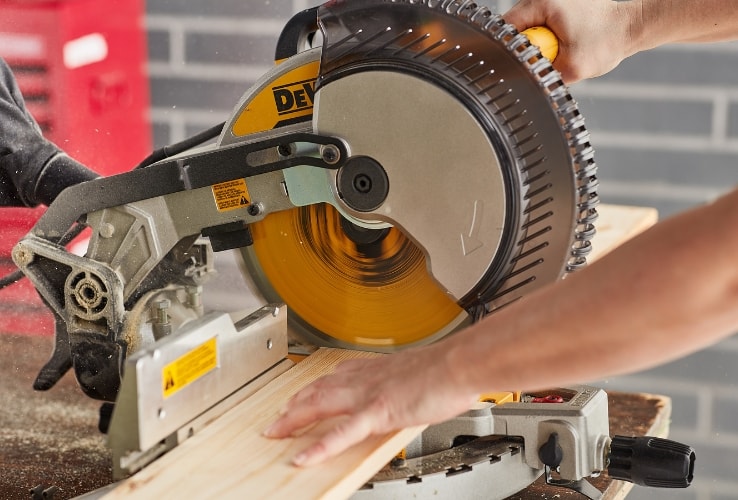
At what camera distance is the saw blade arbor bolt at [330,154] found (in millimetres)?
1396

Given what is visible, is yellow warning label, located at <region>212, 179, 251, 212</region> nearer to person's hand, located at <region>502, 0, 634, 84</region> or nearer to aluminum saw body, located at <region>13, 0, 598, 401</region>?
aluminum saw body, located at <region>13, 0, 598, 401</region>

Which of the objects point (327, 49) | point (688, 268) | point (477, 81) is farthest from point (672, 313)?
point (327, 49)

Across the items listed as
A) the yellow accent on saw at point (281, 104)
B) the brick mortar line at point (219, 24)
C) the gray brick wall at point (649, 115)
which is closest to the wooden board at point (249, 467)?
the yellow accent on saw at point (281, 104)

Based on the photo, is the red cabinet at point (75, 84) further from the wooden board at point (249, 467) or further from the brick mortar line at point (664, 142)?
the brick mortar line at point (664, 142)

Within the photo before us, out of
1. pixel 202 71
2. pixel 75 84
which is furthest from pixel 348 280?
pixel 202 71

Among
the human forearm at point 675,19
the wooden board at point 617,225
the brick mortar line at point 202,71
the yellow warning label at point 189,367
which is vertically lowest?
the yellow warning label at point 189,367

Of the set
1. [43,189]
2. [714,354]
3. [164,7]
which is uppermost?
[164,7]

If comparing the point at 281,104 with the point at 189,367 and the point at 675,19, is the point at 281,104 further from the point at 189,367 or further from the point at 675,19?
the point at 675,19

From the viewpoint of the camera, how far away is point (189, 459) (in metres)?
1.22

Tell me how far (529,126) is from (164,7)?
6.18 feet

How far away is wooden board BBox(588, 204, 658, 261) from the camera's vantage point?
6.84 feet

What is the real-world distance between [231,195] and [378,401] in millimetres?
409

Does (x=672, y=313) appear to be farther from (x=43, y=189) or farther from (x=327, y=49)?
(x=43, y=189)

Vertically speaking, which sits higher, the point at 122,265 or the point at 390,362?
the point at 122,265
